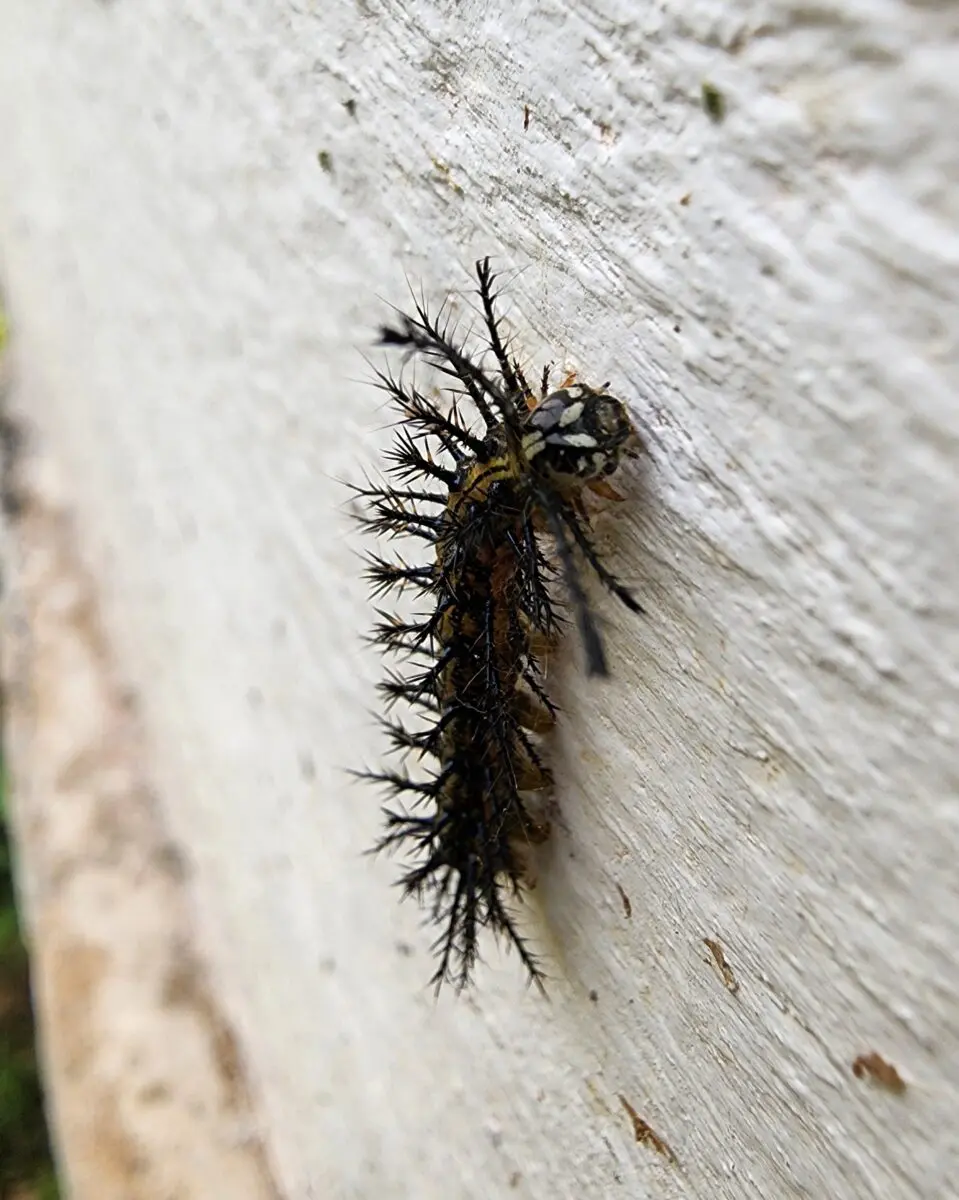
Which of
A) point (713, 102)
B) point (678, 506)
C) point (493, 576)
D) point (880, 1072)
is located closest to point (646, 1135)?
point (880, 1072)

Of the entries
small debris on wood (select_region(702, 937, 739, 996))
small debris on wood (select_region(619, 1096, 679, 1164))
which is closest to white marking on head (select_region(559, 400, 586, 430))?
small debris on wood (select_region(702, 937, 739, 996))

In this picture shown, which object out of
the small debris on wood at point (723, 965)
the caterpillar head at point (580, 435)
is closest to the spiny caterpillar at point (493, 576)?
the caterpillar head at point (580, 435)

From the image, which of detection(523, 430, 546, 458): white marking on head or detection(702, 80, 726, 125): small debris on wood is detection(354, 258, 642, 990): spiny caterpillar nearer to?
detection(523, 430, 546, 458): white marking on head

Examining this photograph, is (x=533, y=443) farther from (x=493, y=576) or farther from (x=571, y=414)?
(x=493, y=576)

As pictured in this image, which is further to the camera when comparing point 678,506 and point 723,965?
point 723,965

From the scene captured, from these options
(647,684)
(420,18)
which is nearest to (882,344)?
(647,684)

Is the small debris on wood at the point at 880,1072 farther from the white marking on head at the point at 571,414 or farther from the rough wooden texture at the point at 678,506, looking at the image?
the white marking on head at the point at 571,414
